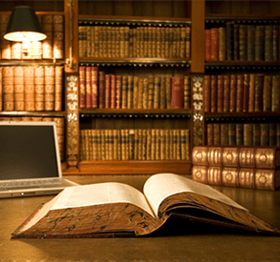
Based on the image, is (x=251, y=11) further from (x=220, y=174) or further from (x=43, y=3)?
(x=220, y=174)

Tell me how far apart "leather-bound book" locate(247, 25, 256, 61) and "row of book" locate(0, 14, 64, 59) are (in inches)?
59.9

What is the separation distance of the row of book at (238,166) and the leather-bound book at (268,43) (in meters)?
1.72

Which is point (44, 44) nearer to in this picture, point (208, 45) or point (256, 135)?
point (208, 45)

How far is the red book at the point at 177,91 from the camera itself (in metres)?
2.82

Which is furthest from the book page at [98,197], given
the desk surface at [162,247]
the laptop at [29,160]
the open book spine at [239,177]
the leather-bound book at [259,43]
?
the leather-bound book at [259,43]

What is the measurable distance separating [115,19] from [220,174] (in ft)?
6.09

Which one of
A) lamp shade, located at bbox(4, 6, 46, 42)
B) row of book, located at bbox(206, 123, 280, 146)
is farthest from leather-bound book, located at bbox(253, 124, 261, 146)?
lamp shade, located at bbox(4, 6, 46, 42)

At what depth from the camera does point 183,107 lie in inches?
112

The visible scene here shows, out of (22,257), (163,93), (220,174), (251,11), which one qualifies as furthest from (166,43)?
(22,257)

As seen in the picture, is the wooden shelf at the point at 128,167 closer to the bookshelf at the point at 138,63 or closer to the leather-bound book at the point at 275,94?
the bookshelf at the point at 138,63

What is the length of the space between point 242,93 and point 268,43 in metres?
0.47

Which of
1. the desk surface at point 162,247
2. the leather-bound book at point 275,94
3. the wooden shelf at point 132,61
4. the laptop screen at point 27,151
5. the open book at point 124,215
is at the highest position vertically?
the wooden shelf at point 132,61

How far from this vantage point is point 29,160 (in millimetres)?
1284

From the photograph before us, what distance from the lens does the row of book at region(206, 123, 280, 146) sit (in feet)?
9.04
